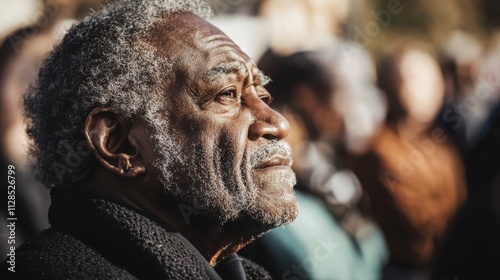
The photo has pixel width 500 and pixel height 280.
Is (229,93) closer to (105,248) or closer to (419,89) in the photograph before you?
(105,248)

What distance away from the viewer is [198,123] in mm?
2723

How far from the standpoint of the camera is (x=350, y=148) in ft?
17.4

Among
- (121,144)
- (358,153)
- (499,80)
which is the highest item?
(121,144)

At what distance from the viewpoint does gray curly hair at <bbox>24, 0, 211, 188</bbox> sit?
272cm

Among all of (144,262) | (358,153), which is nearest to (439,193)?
(358,153)

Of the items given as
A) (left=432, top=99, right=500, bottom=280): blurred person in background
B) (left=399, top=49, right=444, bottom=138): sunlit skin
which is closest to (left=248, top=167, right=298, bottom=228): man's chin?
(left=432, top=99, right=500, bottom=280): blurred person in background

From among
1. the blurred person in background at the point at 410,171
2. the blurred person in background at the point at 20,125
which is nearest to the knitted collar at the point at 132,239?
the blurred person in background at the point at 20,125

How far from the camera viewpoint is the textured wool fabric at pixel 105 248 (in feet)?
7.93

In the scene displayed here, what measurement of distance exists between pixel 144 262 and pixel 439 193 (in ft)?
11.0

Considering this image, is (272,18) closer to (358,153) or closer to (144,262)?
(358,153)

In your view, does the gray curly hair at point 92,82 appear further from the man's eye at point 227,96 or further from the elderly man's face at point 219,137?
the man's eye at point 227,96

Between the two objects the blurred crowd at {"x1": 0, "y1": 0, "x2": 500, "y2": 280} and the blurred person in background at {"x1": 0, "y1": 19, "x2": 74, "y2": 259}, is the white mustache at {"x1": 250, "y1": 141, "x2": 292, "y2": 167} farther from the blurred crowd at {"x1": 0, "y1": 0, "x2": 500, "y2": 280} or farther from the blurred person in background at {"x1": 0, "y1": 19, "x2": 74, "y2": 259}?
the blurred person in background at {"x1": 0, "y1": 19, "x2": 74, "y2": 259}

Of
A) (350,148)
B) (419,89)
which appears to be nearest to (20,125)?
(350,148)

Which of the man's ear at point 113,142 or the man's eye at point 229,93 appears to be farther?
the man's eye at point 229,93
